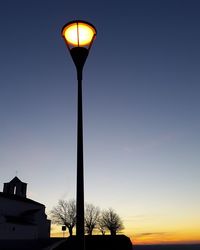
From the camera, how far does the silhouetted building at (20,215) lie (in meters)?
55.1

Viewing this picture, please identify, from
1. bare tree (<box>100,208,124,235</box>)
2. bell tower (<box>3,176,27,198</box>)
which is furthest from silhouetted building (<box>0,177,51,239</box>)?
bare tree (<box>100,208,124,235</box>)

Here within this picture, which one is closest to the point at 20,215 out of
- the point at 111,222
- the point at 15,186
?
the point at 15,186

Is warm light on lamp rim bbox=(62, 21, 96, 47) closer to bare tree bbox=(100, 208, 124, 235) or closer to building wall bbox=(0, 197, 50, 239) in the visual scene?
building wall bbox=(0, 197, 50, 239)

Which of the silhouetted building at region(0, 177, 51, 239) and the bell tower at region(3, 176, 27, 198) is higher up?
the bell tower at region(3, 176, 27, 198)

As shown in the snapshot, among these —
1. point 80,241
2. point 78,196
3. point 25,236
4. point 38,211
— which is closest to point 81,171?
point 78,196

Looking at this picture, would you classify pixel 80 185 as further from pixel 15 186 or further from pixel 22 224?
pixel 15 186

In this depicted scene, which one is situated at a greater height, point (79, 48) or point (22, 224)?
point (79, 48)

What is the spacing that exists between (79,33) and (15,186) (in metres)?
72.4

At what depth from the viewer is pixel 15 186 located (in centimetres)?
7250

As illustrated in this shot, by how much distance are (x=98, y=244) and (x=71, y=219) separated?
69603mm

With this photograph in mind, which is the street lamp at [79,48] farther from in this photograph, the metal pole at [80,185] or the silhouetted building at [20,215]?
the silhouetted building at [20,215]

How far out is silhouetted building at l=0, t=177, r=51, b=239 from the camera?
2169 inches

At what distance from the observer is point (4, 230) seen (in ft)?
175

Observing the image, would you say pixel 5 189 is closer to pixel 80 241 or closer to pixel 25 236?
pixel 25 236
